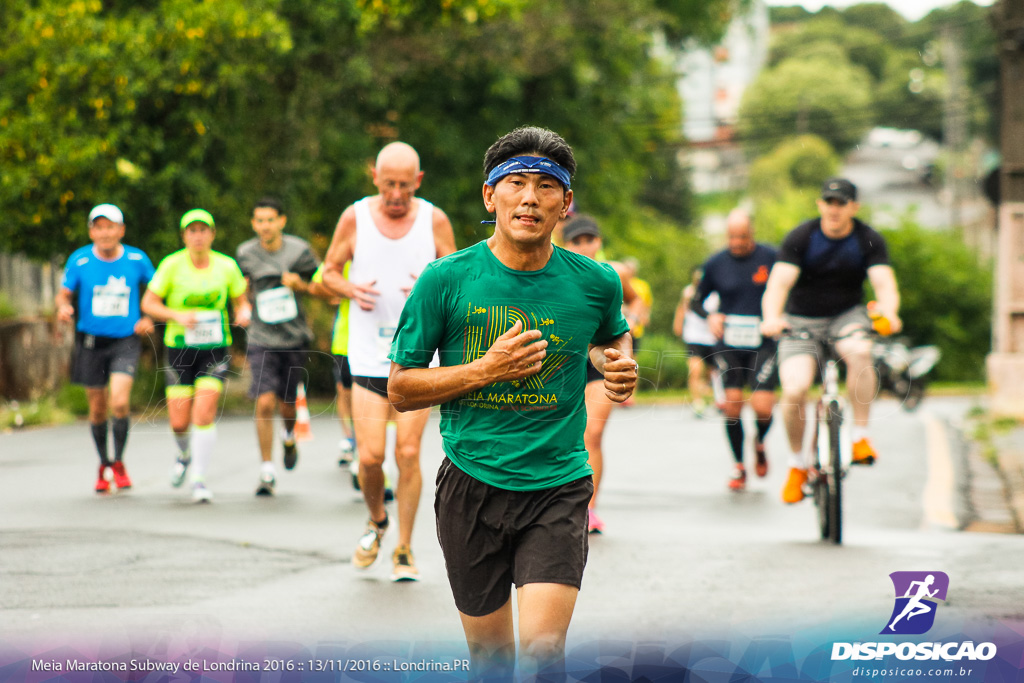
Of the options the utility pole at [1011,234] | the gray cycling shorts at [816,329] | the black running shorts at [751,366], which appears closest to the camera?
the gray cycling shorts at [816,329]

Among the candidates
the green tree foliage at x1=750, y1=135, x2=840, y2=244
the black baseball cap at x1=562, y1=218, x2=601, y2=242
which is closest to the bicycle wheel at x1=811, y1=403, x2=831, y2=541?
the black baseball cap at x1=562, y1=218, x2=601, y2=242

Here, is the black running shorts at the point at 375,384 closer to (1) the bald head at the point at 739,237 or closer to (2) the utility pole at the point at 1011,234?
(1) the bald head at the point at 739,237

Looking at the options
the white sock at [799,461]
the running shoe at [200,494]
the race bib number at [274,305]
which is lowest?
the running shoe at [200,494]

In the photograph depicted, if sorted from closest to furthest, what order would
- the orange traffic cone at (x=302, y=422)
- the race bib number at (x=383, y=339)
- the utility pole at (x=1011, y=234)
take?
the race bib number at (x=383, y=339) < the orange traffic cone at (x=302, y=422) < the utility pole at (x=1011, y=234)

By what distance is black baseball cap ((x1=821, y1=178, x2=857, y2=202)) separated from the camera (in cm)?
768

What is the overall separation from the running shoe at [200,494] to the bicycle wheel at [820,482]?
4.01 metres

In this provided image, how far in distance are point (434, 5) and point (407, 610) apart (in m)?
11.7

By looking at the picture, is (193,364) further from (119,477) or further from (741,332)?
(741,332)

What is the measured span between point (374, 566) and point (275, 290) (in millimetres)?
3089

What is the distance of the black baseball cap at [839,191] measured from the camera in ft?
25.2

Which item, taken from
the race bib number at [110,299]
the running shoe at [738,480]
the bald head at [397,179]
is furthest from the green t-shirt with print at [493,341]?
the running shoe at [738,480]

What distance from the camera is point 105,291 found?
30.3ft

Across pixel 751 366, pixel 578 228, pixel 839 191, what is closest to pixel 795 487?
pixel 839 191

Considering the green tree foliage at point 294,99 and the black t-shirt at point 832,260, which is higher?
the green tree foliage at point 294,99
